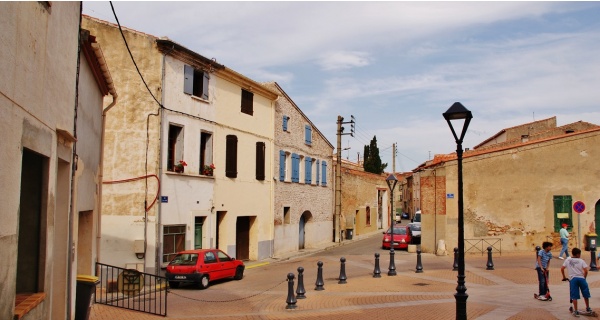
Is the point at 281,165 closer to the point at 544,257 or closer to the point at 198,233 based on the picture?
the point at 198,233

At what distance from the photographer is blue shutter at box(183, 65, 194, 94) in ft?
70.1

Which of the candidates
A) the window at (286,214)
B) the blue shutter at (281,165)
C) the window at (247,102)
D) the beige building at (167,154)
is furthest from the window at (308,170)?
the beige building at (167,154)

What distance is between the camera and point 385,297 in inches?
558

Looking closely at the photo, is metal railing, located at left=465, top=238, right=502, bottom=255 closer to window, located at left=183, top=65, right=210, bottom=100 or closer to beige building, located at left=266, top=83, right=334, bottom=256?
beige building, located at left=266, top=83, right=334, bottom=256

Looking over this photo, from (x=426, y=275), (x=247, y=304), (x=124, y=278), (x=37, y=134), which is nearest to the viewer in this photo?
(x=37, y=134)

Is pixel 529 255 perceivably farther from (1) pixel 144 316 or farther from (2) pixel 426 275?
(1) pixel 144 316

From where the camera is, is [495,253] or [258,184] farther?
[258,184]

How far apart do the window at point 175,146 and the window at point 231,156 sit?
125 inches

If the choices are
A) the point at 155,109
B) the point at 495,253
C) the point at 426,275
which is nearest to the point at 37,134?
the point at 155,109

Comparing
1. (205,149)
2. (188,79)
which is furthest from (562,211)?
(188,79)

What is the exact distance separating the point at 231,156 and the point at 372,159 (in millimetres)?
43100

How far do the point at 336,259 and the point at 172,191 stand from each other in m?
9.35

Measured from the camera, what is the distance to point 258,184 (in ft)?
87.6

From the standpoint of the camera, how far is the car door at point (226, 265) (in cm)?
1853
